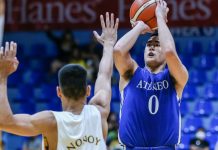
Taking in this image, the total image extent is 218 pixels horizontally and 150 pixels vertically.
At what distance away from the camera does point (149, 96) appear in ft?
18.6

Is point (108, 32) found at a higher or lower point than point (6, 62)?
higher

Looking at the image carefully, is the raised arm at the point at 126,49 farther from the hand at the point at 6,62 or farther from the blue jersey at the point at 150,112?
the hand at the point at 6,62

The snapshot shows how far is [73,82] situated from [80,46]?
1003 centimetres

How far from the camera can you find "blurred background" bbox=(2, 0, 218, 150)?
43.0ft

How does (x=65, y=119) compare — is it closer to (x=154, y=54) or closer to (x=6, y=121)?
(x=6, y=121)

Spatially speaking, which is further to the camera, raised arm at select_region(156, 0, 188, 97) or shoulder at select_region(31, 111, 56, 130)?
raised arm at select_region(156, 0, 188, 97)

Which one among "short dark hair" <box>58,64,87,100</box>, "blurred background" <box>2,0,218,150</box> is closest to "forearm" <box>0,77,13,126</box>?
"short dark hair" <box>58,64,87,100</box>

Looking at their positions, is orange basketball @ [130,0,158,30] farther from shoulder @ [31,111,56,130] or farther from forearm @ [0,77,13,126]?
forearm @ [0,77,13,126]

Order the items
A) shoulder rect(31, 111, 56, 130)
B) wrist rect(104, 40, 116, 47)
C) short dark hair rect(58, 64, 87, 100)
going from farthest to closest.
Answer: wrist rect(104, 40, 116, 47) → short dark hair rect(58, 64, 87, 100) → shoulder rect(31, 111, 56, 130)

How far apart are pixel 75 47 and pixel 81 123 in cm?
982

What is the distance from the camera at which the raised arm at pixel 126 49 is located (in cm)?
555

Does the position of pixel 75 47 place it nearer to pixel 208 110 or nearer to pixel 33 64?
pixel 33 64

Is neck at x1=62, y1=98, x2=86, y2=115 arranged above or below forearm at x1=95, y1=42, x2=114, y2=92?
below

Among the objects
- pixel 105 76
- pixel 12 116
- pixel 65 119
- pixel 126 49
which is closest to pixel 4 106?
pixel 12 116
